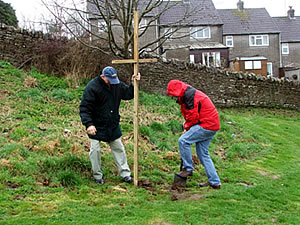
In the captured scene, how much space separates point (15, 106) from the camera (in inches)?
380

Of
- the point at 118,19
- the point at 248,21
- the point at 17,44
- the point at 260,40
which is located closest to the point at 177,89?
the point at 118,19

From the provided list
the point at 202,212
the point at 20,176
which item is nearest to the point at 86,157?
the point at 20,176

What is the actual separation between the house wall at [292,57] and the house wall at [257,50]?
1.71m

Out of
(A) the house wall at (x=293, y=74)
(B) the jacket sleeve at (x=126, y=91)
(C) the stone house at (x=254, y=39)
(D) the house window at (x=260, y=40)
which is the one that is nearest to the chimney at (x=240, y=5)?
(C) the stone house at (x=254, y=39)

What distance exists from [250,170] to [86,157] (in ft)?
12.8

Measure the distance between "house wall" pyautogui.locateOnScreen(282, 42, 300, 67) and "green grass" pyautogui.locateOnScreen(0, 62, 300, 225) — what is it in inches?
1312

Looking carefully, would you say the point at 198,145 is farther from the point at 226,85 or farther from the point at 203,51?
the point at 203,51

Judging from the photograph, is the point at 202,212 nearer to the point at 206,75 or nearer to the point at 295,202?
the point at 295,202

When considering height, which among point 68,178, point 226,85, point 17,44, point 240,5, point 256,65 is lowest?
point 68,178

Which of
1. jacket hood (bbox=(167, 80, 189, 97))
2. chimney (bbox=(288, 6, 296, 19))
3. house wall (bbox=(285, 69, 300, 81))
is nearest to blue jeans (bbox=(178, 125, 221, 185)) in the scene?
jacket hood (bbox=(167, 80, 189, 97))

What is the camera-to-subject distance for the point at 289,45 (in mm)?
43312

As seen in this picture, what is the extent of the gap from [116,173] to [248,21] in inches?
1541

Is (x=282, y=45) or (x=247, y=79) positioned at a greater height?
(x=282, y=45)

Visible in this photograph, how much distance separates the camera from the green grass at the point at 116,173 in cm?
479
